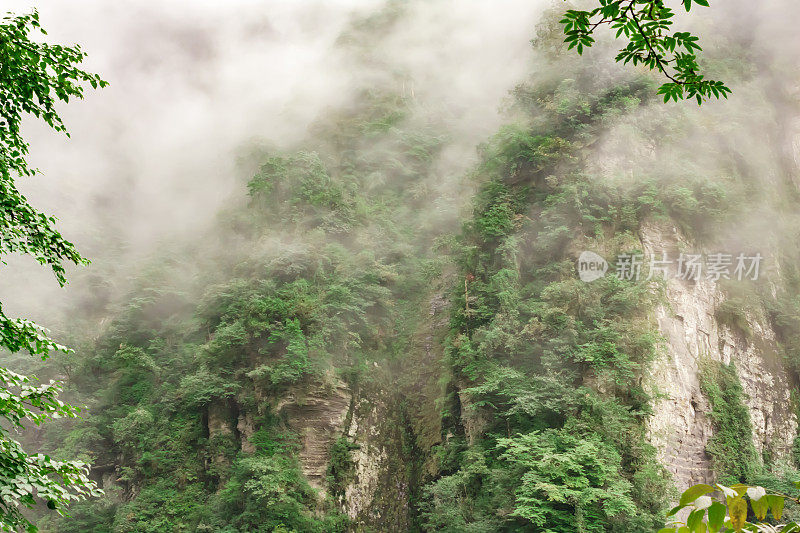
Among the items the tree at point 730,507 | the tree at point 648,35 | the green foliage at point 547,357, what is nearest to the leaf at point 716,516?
the tree at point 730,507

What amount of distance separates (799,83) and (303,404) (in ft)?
69.5

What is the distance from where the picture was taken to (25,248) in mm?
3883

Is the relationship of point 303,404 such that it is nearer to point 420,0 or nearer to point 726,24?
point 726,24

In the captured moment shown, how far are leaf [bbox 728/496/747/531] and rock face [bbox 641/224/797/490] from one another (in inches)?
460

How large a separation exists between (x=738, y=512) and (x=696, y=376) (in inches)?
554

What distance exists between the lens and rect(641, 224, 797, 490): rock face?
12.2 meters

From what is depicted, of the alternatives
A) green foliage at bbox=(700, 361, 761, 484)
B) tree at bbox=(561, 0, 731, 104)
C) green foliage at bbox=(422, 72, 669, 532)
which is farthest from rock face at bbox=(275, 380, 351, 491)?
tree at bbox=(561, 0, 731, 104)

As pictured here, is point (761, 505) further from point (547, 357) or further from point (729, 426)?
point (729, 426)

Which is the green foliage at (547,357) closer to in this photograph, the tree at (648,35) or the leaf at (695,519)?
the tree at (648,35)

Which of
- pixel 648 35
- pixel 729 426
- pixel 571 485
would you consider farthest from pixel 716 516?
pixel 729 426

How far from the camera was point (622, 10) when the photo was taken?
179cm

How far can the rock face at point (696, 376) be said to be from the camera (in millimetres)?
12203

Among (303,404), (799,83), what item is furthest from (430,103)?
(303,404)

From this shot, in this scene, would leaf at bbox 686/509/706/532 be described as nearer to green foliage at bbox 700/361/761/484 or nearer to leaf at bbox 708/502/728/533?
leaf at bbox 708/502/728/533
